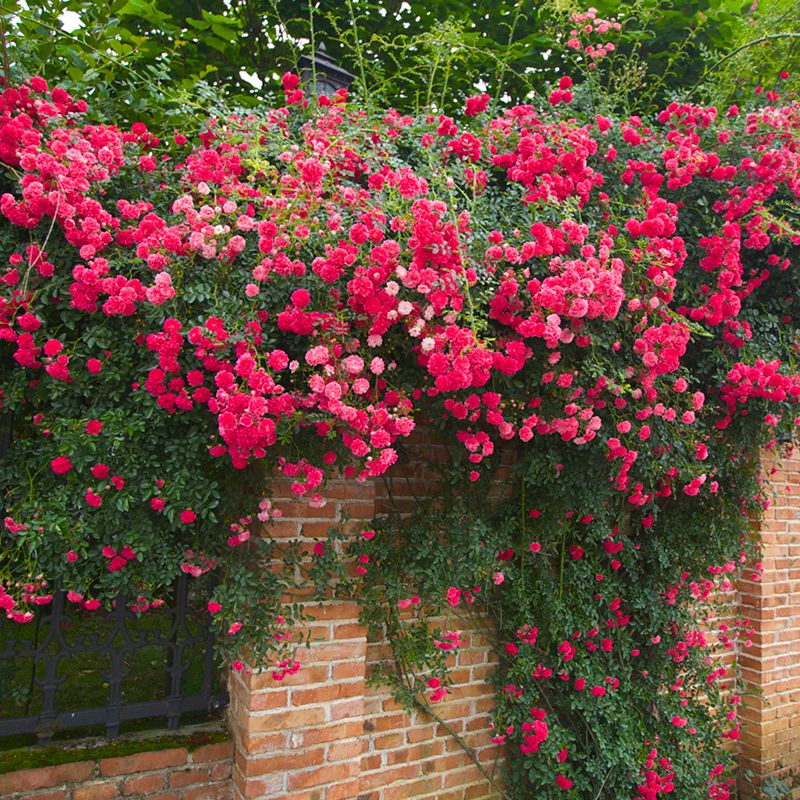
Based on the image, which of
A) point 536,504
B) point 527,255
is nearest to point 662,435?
point 536,504

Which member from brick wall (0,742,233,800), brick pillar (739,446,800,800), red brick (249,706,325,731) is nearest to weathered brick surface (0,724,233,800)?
brick wall (0,742,233,800)

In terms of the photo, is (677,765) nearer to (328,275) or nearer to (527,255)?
(527,255)

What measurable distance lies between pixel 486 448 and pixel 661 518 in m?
1.53

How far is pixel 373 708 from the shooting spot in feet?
7.79

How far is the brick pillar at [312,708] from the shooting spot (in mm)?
1999

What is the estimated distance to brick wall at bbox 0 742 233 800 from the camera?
1.84 m

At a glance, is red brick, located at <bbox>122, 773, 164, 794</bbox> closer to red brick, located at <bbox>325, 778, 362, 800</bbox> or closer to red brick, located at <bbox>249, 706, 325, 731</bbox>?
red brick, located at <bbox>249, 706, 325, 731</bbox>

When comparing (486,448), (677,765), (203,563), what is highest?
(486,448)

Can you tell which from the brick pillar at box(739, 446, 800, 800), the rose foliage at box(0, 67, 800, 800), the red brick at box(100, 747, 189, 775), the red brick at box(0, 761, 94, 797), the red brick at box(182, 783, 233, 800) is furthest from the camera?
the brick pillar at box(739, 446, 800, 800)

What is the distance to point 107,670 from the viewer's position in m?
2.00

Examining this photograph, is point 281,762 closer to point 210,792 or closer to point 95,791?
point 210,792

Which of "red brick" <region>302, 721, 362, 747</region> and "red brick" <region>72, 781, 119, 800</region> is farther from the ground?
"red brick" <region>302, 721, 362, 747</region>

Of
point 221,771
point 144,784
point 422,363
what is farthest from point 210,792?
point 422,363

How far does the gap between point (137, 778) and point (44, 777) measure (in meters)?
0.27
